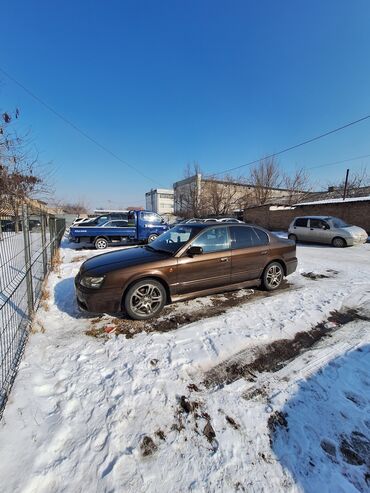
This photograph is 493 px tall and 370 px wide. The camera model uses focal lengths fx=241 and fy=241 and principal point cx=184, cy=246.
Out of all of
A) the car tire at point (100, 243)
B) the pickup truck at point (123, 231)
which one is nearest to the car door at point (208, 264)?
the pickup truck at point (123, 231)

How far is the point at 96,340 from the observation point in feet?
11.1

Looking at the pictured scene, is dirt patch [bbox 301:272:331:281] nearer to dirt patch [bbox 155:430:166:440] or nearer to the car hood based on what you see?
the car hood

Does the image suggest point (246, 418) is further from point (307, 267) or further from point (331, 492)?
point (307, 267)

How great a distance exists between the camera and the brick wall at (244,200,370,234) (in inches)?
637

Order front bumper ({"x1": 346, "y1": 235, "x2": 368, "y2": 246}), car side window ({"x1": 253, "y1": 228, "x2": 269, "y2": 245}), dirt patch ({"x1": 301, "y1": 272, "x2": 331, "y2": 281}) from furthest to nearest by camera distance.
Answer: front bumper ({"x1": 346, "y1": 235, "x2": 368, "y2": 246}), dirt patch ({"x1": 301, "y1": 272, "x2": 331, "y2": 281}), car side window ({"x1": 253, "y1": 228, "x2": 269, "y2": 245})

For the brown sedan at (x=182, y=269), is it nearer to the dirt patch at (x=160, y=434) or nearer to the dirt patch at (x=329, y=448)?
the dirt patch at (x=160, y=434)

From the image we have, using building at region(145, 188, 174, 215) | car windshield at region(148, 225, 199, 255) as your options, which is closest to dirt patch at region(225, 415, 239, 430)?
car windshield at region(148, 225, 199, 255)

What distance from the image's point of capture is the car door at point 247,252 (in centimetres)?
476

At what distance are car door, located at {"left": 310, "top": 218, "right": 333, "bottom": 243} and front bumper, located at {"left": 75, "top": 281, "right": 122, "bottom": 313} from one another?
11.7m

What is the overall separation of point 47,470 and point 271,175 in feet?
130

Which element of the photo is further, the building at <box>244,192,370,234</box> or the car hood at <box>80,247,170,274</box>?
the building at <box>244,192,370,234</box>

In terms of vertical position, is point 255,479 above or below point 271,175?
below

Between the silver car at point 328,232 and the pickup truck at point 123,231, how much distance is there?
764 cm

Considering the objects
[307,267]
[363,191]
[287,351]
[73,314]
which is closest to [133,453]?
[287,351]
